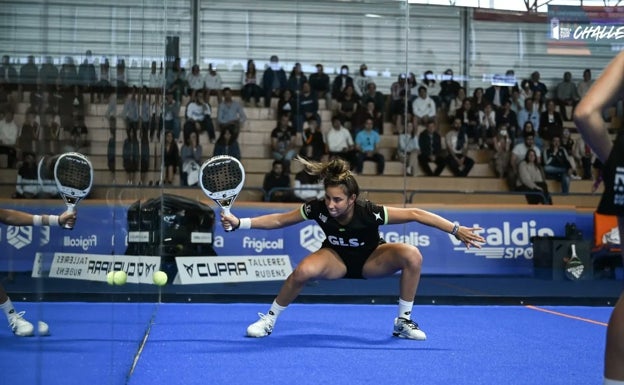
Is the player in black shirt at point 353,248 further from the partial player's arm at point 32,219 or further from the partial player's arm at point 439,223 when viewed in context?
the partial player's arm at point 32,219

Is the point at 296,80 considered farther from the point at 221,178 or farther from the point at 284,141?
the point at 221,178

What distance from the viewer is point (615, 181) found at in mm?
2473

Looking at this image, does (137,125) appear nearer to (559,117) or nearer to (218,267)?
(218,267)

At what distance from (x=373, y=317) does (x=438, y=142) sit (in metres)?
4.02

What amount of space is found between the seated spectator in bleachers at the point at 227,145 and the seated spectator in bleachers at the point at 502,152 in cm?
341

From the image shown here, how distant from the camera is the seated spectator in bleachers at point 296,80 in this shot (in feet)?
41.8

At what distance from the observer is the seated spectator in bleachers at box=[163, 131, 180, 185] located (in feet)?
35.3

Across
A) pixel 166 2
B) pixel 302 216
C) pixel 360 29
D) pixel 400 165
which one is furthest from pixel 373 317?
pixel 360 29

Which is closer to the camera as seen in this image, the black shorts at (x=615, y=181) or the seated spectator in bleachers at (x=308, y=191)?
the black shorts at (x=615, y=181)

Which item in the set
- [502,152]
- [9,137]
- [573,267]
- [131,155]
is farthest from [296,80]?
[9,137]

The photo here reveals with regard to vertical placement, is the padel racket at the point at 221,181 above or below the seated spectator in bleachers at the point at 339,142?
below

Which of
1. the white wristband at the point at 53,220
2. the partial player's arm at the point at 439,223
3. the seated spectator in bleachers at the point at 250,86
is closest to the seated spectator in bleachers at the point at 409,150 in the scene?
the seated spectator in bleachers at the point at 250,86

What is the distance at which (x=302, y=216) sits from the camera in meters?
6.91

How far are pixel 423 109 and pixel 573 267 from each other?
263cm
